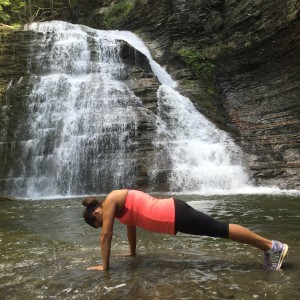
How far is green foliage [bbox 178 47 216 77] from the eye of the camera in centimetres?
2130

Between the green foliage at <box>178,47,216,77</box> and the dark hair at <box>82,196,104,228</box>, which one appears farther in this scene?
the green foliage at <box>178,47,216,77</box>

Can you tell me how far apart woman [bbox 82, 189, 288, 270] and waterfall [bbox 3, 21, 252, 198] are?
30.4ft

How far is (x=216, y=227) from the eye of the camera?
3.79 m

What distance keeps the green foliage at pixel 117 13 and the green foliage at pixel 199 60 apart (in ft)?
25.2

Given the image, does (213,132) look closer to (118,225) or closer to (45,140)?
(45,140)

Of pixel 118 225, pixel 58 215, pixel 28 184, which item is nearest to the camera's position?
pixel 118 225

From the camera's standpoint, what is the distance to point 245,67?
20141 mm

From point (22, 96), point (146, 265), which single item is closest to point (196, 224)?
point (146, 265)

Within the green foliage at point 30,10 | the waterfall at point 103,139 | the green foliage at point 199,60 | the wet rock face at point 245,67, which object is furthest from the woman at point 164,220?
the green foliage at point 30,10

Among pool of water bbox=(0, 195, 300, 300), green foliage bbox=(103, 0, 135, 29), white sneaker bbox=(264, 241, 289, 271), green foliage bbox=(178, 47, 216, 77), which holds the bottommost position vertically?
pool of water bbox=(0, 195, 300, 300)

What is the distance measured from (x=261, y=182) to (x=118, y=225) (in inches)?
311

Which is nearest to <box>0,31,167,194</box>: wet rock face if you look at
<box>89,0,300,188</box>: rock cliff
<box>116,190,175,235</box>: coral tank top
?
<box>89,0,300,188</box>: rock cliff

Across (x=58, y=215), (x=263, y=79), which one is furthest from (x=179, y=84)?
(x=58, y=215)

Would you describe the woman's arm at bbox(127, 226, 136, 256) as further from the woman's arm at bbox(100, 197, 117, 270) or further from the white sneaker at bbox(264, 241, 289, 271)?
the white sneaker at bbox(264, 241, 289, 271)
